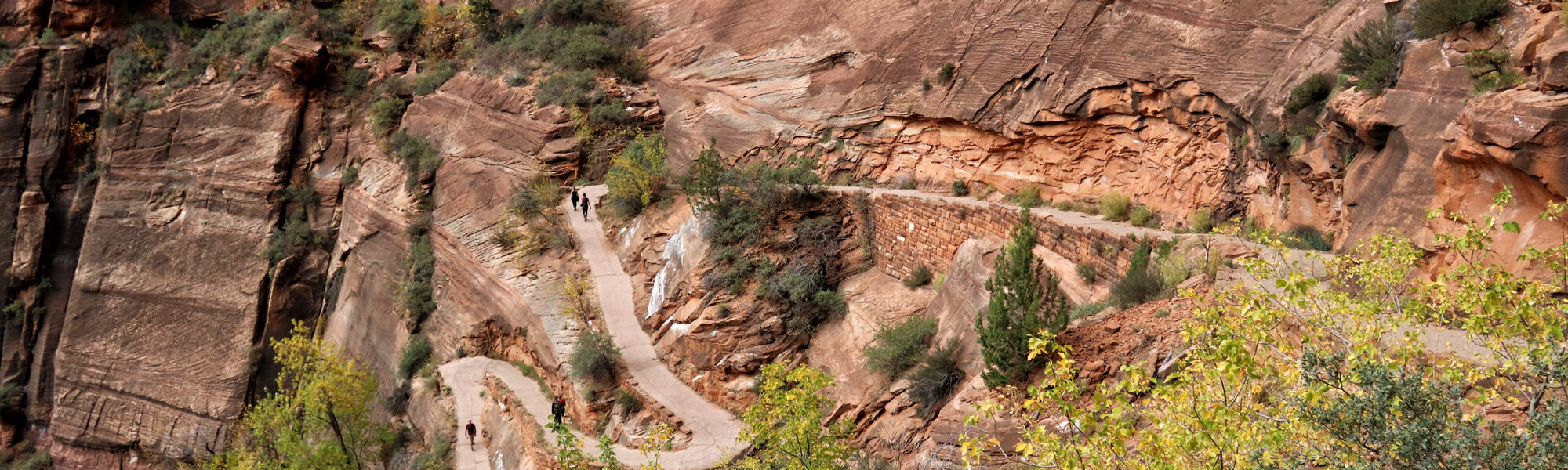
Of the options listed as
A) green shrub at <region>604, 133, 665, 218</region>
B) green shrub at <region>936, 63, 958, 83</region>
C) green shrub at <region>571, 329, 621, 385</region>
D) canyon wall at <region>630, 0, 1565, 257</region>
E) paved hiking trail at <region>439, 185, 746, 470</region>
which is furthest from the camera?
green shrub at <region>604, 133, 665, 218</region>

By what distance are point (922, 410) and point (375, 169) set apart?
2210 cm

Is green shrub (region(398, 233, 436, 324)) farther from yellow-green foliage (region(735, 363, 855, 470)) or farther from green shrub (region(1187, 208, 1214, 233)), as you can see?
green shrub (region(1187, 208, 1214, 233))

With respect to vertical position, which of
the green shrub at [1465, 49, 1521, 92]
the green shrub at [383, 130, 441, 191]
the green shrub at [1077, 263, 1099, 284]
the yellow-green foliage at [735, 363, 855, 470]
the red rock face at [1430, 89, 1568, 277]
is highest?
the green shrub at [1465, 49, 1521, 92]

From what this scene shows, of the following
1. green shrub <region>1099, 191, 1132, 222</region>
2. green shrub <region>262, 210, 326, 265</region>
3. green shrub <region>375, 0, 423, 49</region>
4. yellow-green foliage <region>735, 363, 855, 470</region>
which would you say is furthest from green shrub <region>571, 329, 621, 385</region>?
green shrub <region>375, 0, 423, 49</region>

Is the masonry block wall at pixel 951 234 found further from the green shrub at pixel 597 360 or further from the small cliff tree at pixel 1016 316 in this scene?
the green shrub at pixel 597 360

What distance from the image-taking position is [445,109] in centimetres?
2777

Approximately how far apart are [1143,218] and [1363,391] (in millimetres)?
8785

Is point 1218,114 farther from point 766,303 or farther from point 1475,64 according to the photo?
point 766,303

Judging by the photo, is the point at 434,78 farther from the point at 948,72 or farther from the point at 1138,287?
the point at 1138,287

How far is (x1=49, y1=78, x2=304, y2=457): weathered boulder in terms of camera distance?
92.1 feet

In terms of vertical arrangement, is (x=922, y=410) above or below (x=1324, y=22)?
below

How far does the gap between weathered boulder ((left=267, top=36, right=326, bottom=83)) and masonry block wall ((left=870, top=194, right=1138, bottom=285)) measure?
868 inches

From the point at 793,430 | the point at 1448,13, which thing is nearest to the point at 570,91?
the point at 793,430

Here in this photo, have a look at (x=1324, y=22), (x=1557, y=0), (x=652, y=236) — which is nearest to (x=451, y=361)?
(x=652, y=236)
